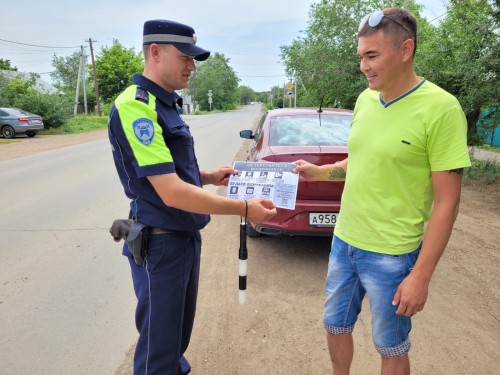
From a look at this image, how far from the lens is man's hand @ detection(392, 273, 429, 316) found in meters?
1.72

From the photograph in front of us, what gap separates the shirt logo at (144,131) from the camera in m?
1.65

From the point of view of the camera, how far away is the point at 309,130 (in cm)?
459

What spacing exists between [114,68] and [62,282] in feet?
140

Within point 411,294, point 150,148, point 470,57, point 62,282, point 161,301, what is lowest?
point 62,282

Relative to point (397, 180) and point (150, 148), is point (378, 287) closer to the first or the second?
point (397, 180)

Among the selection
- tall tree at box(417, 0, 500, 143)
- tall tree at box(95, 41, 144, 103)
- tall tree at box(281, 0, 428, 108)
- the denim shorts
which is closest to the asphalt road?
the denim shorts

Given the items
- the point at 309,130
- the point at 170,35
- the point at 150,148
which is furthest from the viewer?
the point at 309,130

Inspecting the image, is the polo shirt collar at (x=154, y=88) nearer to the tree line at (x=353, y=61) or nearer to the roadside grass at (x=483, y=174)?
the tree line at (x=353, y=61)

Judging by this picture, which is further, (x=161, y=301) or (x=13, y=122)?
(x=13, y=122)

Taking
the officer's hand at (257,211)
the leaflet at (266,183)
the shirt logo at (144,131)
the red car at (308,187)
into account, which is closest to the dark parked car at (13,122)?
the red car at (308,187)

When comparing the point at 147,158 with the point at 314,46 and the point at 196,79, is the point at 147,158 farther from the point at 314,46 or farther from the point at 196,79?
the point at 196,79

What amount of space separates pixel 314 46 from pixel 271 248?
1779 centimetres

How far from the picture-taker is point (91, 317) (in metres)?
3.25

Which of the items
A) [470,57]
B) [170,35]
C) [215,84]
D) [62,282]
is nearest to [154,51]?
[170,35]
